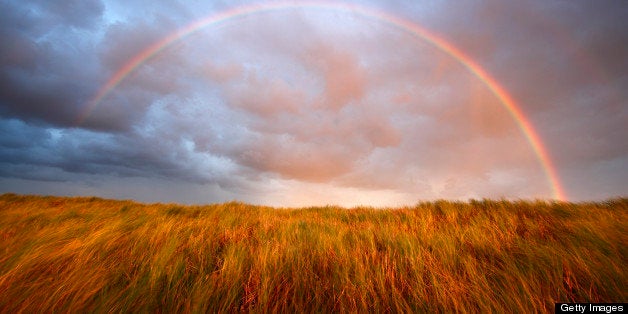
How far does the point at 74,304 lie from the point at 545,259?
3.66 m

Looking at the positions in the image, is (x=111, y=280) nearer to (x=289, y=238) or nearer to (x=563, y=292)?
(x=289, y=238)

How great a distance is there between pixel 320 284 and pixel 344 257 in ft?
1.93

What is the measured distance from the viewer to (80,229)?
337 cm

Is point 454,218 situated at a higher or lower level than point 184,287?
higher

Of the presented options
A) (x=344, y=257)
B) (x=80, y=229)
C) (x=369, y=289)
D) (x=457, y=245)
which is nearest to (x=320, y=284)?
(x=369, y=289)

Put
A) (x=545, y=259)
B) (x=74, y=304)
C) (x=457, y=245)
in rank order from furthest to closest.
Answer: (x=457, y=245) < (x=545, y=259) < (x=74, y=304)

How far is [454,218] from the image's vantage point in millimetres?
5059

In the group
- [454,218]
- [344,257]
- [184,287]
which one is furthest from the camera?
[454,218]

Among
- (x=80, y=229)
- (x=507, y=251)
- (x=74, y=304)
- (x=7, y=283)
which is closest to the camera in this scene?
(x=74, y=304)

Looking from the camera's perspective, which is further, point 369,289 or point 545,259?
point 545,259

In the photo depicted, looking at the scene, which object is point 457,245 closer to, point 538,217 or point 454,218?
point 454,218

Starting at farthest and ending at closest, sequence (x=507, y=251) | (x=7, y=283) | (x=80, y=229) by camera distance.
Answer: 1. (x=80, y=229)
2. (x=507, y=251)
3. (x=7, y=283)

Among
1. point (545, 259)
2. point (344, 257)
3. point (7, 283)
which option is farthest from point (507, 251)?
point (7, 283)

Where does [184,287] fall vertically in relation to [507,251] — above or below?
below
